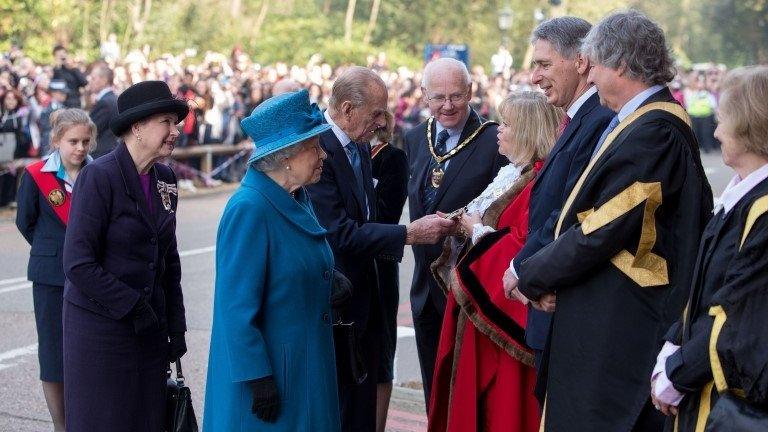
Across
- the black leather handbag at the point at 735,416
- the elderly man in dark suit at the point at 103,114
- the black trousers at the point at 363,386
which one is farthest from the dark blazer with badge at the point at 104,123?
the black leather handbag at the point at 735,416

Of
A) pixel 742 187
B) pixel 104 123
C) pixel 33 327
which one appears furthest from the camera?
pixel 104 123

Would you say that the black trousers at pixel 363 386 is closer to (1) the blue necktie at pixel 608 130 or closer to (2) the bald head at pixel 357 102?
(2) the bald head at pixel 357 102

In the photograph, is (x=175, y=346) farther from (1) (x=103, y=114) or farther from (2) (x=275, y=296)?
(1) (x=103, y=114)

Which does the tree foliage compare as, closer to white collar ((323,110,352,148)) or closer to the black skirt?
the black skirt

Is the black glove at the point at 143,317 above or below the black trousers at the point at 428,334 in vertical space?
above

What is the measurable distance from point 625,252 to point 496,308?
4.02ft

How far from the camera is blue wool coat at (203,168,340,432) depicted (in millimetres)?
4082

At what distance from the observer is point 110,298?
4641mm

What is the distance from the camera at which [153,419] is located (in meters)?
4.83

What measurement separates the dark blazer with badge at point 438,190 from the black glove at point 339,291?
1.29m

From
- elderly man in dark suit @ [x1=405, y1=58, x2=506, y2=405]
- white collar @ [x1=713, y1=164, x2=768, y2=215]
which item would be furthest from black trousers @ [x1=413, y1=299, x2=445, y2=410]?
white collar @ [x1=713, y1=164, x2=768, y2=215]

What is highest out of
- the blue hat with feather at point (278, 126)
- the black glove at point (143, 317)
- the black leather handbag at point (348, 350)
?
the blue hat with feather at point (278, 126)

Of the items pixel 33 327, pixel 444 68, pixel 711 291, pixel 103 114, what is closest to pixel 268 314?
pixel 711 291

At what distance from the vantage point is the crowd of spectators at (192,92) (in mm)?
15953
